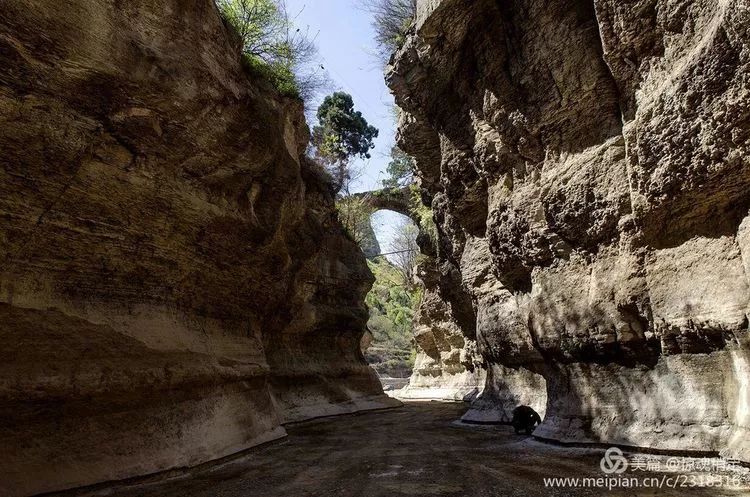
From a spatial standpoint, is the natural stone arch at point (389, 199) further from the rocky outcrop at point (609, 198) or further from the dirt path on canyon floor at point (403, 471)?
the dirt path on canyon floor at point (403, 471)

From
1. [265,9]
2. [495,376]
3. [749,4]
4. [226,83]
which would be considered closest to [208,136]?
[226,83]

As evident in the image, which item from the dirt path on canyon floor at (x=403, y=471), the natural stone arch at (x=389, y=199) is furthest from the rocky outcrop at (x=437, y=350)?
the dirt path on canyon floor at (x=403, y=471)

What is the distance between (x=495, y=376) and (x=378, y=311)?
176 feet

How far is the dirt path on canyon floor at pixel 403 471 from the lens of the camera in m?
5.75

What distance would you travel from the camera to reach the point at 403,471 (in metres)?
7.05

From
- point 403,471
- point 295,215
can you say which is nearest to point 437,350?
point 295,215

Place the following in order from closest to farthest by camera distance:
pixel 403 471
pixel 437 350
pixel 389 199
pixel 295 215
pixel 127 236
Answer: pixel 403 471
pixel 127 236
pixel 295 215
pixel 437 350
pixel 389 199

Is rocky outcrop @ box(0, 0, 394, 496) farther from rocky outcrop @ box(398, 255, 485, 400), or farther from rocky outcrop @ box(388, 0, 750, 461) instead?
rocky outcrop @ box(398, 255, 485, 400)

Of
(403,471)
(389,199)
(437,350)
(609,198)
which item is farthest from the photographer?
(389,199)

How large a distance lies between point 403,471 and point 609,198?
5718mm

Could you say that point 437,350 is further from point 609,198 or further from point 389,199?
point 609,198

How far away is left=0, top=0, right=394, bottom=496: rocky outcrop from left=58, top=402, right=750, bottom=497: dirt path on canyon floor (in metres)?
0.74

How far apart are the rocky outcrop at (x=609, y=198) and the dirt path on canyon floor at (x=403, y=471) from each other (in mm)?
1197

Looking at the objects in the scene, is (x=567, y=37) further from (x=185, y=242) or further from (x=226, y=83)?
(x=185, y=242)
